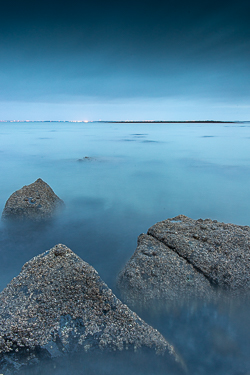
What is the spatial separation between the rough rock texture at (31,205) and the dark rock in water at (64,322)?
2.71 metres

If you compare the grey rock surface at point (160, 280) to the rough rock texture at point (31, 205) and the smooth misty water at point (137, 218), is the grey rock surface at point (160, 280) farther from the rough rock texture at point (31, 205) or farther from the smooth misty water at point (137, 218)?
the rough rock texture at point (31, 205)

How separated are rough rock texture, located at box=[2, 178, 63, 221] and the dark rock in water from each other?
2710mm

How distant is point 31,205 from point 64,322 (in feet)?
11.4

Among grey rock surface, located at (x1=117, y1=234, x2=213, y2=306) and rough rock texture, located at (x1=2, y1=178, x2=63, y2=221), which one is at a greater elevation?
rough rock texture, located at (x1=2, y1=178, x2=63, y2=221)

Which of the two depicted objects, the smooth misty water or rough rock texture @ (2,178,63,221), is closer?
the smooth misty water

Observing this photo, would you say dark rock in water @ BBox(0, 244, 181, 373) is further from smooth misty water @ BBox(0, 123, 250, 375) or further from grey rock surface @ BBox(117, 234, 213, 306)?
grey rock surface @ BBox(117, 234, 213, 306)

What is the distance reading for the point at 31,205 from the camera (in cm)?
532

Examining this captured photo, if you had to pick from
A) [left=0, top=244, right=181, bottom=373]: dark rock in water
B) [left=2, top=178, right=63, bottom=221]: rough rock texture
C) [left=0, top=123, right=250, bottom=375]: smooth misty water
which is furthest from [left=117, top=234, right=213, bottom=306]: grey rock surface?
[left=2, top=178, right=63, bottom=221]: rough rock texture

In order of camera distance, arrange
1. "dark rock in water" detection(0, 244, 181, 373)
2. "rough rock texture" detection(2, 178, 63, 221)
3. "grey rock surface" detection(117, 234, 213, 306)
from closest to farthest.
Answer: "dark rock in water" detection(0, 244, 181, 373) → "grey rock surface" detection(117, 234, 213, 306) → "rough rock texture" detection(2, 178, 63, 221)

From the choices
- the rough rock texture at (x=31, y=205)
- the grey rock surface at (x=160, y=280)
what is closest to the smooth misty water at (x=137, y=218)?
the grey rock surface at (x=160, y=280)

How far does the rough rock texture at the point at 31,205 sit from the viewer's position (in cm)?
521

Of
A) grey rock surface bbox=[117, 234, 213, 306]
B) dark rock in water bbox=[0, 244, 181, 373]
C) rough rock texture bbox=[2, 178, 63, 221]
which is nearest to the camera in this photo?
dark rock in water bbox=[0, 244, 181, 373]

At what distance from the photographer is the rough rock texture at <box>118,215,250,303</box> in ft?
9.86

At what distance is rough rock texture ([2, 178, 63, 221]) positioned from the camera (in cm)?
521
